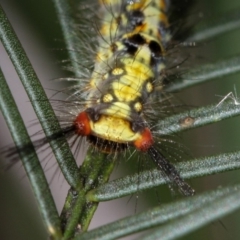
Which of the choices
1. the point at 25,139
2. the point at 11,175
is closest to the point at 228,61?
the point at 25,139

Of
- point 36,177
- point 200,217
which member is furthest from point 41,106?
point 200,217

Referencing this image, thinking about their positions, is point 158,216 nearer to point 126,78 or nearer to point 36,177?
point 36,177

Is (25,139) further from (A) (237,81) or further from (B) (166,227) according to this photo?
(A) (237,81)

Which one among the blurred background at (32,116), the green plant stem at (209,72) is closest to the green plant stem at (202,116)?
the green plant stem at (209,72)

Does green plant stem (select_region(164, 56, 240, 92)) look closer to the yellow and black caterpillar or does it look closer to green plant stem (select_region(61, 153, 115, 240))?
the yellow and black caterpillar

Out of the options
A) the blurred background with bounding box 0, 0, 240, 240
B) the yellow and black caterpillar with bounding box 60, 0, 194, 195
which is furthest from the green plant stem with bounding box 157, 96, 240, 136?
the blurred background with bounding box 0, 0, 240, 240
